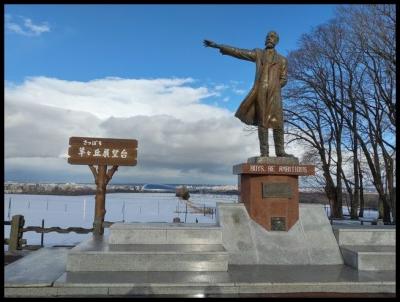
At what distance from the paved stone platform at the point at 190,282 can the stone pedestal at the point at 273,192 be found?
1365 millimetres

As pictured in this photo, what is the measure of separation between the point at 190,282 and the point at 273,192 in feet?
9.73

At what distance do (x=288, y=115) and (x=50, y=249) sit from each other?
1931 cm

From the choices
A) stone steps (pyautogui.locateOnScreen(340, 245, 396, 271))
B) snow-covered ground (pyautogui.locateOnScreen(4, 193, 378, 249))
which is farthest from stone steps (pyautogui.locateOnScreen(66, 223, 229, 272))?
snow-covered ground (pyautogui.locateOnScreen(4, 193, 378, 249))

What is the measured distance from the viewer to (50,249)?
30.1ft

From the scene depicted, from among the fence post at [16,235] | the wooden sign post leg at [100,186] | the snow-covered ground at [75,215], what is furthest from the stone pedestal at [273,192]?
the fence post at [16,235]

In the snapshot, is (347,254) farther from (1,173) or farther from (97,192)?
(97,192)

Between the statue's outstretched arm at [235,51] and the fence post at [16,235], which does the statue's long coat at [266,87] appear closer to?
the statue's outstretched arm at [235,51]

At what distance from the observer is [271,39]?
8.99m

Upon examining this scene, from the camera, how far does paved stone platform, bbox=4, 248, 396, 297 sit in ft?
19.4

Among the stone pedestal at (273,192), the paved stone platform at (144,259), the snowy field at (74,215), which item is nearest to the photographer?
the paved stone platform at (144,259)

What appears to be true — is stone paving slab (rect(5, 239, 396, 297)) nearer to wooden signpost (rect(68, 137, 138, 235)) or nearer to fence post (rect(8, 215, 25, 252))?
wooden signpost (rect(68, 137, 138, 235))

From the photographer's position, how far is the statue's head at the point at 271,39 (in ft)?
29.5
